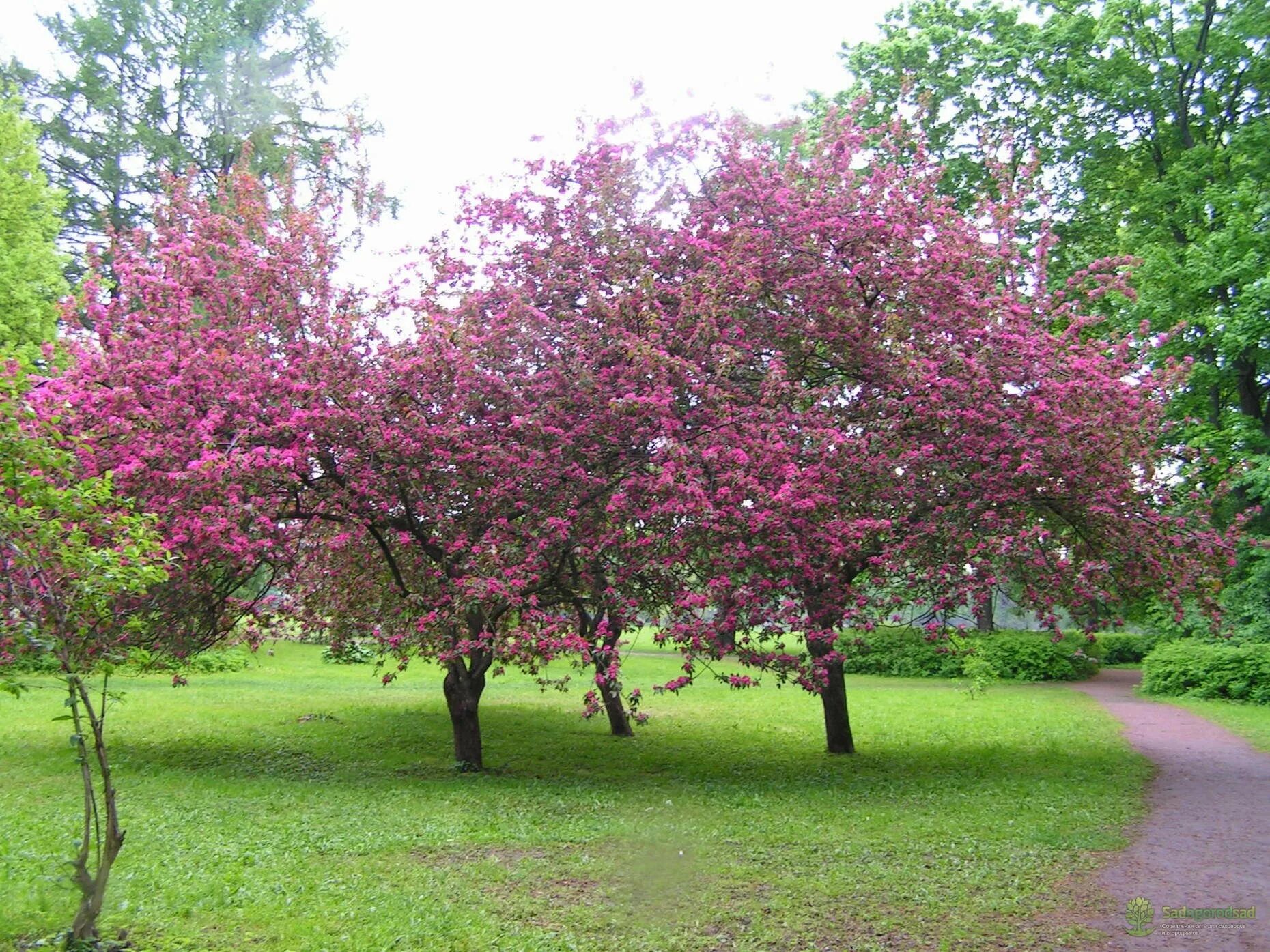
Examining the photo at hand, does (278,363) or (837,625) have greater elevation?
(278,363)

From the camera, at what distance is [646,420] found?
9.78 metres

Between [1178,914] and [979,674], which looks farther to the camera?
[979,674]

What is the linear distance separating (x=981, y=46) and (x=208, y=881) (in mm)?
20954

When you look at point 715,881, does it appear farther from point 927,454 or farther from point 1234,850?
point 927,454

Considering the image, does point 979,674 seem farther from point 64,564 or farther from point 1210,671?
point 64,564

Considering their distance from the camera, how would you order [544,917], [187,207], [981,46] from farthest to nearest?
[981,46], [187,207], [544,917]

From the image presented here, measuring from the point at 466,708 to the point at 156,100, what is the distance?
20.9 meters

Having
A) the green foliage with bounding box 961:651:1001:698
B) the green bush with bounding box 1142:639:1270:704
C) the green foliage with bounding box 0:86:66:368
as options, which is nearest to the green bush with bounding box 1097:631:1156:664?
the green foliage with bounding box 961:651:1001:698

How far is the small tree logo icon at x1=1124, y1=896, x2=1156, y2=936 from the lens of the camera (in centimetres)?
554

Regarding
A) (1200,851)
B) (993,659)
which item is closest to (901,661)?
(993,659)

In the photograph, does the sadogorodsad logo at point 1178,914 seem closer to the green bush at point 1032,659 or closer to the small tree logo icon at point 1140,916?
the small tree logo icon at point 1140,916

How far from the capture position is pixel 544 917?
5.73m

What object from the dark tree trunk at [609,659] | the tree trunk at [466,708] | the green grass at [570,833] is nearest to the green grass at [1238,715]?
the green grass at [570,833]

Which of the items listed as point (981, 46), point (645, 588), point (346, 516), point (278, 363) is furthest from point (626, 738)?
point (981, 46)
